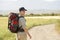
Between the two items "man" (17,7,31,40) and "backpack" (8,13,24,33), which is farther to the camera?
"backpack" (8,13,24,33)

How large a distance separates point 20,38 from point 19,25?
15.5 inches

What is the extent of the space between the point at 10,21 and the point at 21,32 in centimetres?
47

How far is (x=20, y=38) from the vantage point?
7543 mm

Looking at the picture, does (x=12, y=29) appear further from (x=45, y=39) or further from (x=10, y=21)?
(x=45, y=39)

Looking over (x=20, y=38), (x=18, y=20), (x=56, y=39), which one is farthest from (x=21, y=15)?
(x=56, y=39)

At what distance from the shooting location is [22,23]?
737cm

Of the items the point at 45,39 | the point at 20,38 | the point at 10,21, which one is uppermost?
the point at 10,21

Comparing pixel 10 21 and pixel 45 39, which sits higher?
pixel 10 21

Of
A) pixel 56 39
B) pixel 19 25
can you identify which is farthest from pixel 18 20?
pixel 56 39

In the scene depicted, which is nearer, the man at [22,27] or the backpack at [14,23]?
the man at [22,27]

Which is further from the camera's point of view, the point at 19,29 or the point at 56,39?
the point at 56,39

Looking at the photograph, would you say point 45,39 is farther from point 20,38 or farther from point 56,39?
point 20,38

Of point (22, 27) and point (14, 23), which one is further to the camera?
point (14, 23)

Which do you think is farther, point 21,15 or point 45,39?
point 45,39
